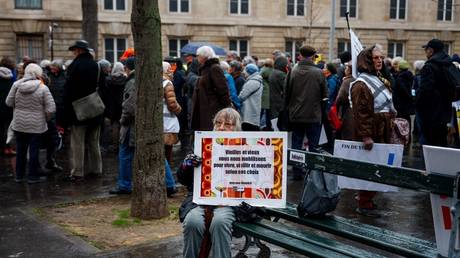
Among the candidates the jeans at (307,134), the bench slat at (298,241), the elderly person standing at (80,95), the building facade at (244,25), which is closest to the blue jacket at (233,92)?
the jeans at (307,134)

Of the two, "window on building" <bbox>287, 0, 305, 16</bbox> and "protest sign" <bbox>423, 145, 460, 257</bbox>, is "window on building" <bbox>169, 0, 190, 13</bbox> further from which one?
"protest sign" <bbox>423, 145, 460, 257</bbox>

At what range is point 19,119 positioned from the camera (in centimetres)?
905

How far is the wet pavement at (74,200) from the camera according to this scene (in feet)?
18.7

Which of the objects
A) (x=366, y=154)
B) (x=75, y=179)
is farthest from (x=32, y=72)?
(x=366, y=154)

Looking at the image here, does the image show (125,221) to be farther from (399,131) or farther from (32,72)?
(32,72)

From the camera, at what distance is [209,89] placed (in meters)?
8.15

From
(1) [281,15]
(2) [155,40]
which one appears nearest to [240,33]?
(1) [281,15]

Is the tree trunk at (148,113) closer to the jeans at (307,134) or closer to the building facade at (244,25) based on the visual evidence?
the jeans at (307,134)

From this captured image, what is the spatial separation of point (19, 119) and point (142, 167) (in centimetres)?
326

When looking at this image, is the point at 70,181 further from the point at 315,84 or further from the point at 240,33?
the point at 240,33

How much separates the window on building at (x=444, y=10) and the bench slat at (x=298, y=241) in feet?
126

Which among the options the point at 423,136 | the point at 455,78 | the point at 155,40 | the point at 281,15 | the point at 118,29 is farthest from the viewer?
the point at 281,15

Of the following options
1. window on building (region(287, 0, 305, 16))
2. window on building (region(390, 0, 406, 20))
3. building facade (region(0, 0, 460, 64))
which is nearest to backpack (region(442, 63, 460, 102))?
building facade (region(0, 0, 460, 64))

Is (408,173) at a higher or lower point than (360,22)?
lower
